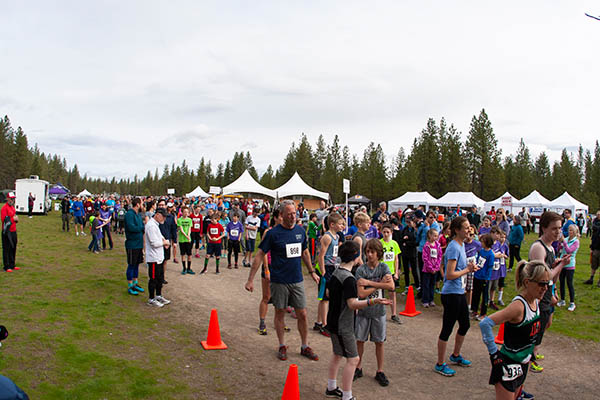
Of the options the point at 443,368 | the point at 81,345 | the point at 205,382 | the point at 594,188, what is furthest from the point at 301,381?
Result: the point at 594,188

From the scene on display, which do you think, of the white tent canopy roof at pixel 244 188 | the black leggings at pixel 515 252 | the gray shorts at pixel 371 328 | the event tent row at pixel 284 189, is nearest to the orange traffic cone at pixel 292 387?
the gray shorts at pixel 371 328

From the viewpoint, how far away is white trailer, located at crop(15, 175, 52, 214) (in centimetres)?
3011

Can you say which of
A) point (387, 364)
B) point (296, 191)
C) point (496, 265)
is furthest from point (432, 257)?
point (296, 191)

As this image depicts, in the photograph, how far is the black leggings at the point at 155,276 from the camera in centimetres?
764

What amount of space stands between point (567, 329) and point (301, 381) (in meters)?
5.77

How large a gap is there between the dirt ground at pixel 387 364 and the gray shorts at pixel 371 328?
25.5 inches

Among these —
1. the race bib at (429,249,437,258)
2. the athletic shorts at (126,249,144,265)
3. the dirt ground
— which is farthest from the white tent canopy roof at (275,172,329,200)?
the dirt ground

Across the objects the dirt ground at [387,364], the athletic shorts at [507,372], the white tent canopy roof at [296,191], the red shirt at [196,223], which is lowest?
the dirt ground at [387,364]

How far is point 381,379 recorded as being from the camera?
16.2 feet

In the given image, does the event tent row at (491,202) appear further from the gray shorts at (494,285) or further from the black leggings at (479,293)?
the black leggings at (479,293)

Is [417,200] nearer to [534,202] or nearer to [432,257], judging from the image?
[534,202]

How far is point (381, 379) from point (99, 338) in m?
4.34

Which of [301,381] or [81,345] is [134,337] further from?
[301,381]

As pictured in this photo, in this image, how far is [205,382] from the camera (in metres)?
4.81
